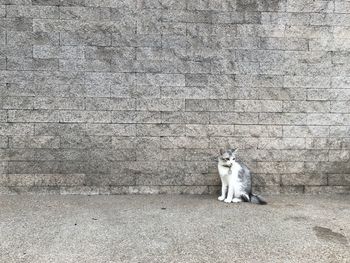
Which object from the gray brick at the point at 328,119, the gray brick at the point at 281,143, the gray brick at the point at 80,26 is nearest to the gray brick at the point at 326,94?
the gray brick at the point at 328,119

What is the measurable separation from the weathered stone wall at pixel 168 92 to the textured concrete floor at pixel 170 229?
44 cm

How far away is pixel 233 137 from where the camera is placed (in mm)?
4668

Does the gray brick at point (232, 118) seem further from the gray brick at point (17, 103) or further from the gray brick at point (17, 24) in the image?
the gray brick at point (17, 24)

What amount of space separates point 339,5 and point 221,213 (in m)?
3.12

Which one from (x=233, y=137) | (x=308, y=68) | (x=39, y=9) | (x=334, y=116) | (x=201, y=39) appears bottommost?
(x=233, y=137)

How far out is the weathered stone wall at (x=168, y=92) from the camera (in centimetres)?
448

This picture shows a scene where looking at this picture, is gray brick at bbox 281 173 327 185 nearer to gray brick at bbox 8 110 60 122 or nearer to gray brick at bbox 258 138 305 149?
gray brick at bbox 258 138 305 149

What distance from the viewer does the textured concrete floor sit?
9.49ft

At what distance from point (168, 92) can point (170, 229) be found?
1872mm

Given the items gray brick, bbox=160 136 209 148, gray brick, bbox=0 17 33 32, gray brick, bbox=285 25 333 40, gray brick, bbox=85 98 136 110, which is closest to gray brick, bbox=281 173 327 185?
gray brick, bbox=160 136 209 148

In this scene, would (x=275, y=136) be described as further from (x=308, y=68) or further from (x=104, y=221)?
(x=104, y=221)

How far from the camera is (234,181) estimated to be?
14.0ft

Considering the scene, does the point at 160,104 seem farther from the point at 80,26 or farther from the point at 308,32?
the point at 308,32

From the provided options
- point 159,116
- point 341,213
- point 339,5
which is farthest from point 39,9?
point 341,213
